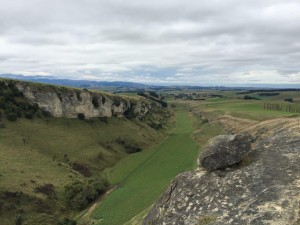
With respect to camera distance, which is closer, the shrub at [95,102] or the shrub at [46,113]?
A: the shrub at [46,113]

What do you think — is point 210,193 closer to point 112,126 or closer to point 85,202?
point 85,202

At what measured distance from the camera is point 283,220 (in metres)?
12.5

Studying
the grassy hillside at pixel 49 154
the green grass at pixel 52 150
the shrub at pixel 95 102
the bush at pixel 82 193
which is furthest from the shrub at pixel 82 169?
the shrub at pixel 95 102

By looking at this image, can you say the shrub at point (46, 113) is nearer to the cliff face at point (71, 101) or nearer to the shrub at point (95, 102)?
the cliff face at point (71, 101)

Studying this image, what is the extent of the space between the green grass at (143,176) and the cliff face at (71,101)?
96.1 feet

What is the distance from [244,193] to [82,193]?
52.6m

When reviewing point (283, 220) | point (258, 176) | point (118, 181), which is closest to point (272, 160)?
point (258, 176)

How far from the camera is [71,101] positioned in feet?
379

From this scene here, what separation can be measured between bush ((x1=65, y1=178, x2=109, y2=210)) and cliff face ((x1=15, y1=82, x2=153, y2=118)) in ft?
155

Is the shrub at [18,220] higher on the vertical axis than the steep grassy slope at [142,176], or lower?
lower

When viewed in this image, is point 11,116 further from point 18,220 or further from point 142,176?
point 18,220

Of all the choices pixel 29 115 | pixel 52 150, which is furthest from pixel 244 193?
pixel 29 115

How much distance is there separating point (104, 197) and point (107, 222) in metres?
16.6

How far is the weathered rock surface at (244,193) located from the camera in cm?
1320
